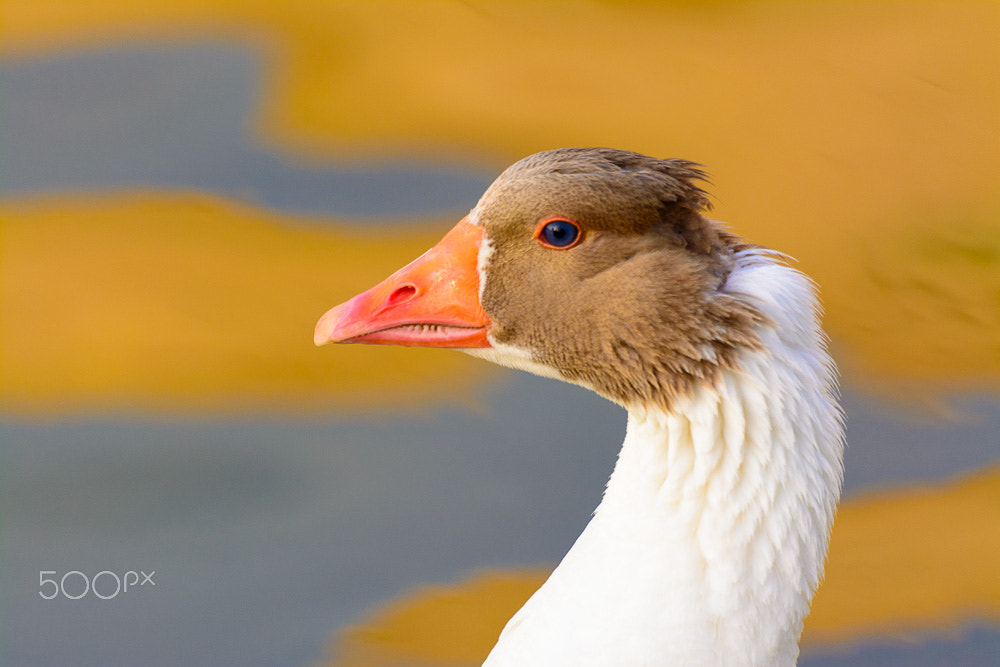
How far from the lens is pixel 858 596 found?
9.96ft

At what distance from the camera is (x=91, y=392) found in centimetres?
346

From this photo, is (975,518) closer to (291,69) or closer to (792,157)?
(792,157)

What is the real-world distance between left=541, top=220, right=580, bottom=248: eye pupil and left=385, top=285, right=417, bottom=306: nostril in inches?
9.6

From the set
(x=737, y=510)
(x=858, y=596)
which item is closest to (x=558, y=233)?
(x=737, y=510)

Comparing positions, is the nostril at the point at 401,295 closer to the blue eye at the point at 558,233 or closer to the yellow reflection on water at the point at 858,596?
the blue eye at the point at 558,233

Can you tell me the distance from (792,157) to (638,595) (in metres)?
2.40

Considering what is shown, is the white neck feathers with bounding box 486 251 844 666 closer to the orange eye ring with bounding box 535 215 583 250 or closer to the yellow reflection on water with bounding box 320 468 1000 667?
the orange eye ring with bounding box 535 215 583 250

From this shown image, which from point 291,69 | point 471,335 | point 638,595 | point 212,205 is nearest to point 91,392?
point 212,205

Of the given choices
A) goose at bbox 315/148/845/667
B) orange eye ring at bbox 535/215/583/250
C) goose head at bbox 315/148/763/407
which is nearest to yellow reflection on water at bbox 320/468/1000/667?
goose at bbox 315/148/845/667

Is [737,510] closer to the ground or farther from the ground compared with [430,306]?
closer to the ground

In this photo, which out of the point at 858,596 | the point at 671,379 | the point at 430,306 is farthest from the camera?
the point at 858,596

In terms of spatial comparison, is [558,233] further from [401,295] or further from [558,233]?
[401,295]

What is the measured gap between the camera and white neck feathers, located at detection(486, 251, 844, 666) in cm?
154

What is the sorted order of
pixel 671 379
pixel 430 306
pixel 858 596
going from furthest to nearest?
pixel 858 596, pixel 430 306, pixel 671 379
